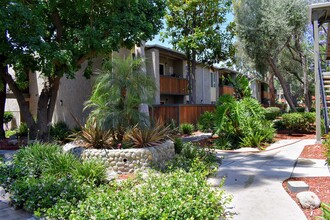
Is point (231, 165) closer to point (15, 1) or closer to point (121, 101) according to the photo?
point (121, 101)

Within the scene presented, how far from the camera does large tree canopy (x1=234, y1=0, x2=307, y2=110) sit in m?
16.6

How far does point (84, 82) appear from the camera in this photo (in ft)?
66.3

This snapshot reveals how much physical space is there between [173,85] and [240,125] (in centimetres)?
1135

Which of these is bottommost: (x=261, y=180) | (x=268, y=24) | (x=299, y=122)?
(x=261, y=180)

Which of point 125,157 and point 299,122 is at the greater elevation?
point 299,122

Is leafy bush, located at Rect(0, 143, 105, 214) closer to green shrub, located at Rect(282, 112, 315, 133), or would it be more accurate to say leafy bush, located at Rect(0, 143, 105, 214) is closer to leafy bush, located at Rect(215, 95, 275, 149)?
leafy bush, located at Rect(215, 95, 275, 149)

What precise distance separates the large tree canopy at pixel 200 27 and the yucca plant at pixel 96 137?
38.9ft

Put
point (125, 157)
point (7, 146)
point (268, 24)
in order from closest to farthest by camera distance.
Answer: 1. point (125, 157)
2. point (7, 146)
3. point (268, 24)

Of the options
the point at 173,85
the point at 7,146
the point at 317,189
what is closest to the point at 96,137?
the point at 317,189

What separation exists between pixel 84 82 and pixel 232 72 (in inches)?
733

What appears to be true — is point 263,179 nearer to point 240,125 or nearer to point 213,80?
point 240,125

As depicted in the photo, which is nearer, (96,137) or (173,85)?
(96,137)

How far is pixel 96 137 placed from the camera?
27.3ft

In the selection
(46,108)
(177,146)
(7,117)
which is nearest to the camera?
(177,146)
